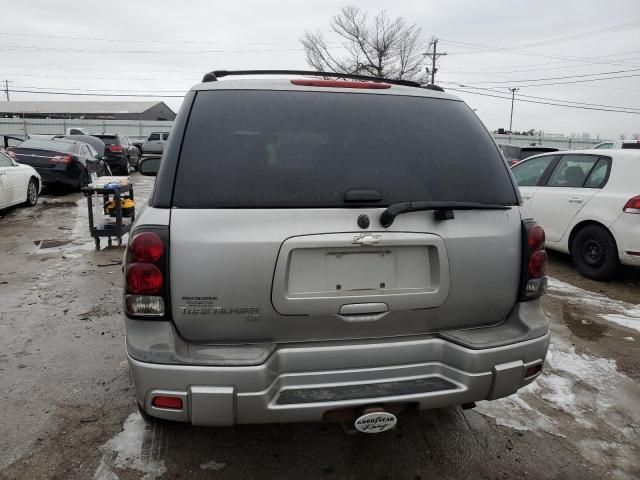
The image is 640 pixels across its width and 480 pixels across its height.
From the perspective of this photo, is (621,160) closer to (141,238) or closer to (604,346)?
(604,346)

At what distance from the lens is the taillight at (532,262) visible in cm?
230

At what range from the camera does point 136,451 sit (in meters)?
2.54

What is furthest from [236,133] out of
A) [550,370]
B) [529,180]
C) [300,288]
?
[529,180]

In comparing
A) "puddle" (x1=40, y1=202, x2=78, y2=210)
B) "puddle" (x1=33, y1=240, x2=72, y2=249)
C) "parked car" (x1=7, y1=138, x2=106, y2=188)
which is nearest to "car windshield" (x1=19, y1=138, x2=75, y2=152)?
"parked car" (x1=7, y1=138, x2=106, y2=188)

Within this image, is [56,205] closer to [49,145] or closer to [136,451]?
[49,145]

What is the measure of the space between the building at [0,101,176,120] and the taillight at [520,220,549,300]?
6367 cm

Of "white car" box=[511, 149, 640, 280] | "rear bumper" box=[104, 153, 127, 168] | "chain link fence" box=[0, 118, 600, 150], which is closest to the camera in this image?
"white car" box=[511, 149, 640, 280]

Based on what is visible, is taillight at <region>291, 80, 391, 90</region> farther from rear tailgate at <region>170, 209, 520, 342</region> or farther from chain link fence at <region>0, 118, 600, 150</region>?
chain link fence at <region>0, 118, 600, 150</region>

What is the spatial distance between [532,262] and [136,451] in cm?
225

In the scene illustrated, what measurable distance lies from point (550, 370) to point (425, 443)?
4.70ft

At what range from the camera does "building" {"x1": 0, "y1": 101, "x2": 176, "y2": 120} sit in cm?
6234

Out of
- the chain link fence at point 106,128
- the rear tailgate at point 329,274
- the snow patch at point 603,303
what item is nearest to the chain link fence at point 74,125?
the chain link fence at point 106,128

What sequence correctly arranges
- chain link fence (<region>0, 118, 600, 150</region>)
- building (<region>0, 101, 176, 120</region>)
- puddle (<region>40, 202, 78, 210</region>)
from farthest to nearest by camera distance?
building (<region>0, 101, 176, 120</region>)
chain link fence (<region>0, 118, 600, 150</region>)
puddle (<region>40, 202, 78, 210</region>)

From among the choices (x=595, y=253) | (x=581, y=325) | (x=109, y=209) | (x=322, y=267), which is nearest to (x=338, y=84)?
(x=322, y=267)
